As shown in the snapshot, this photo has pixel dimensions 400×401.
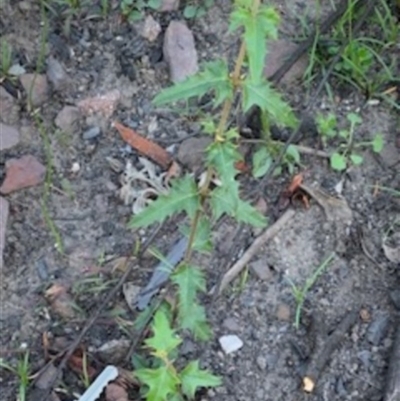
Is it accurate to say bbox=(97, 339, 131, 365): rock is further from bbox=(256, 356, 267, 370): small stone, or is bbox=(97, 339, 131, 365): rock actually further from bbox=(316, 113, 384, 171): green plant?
bbox=(316, 113, 384, 171): green plant

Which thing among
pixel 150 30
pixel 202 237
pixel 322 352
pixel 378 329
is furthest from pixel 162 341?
pixel 150 30

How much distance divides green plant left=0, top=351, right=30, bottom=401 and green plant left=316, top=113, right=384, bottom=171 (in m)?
0.88

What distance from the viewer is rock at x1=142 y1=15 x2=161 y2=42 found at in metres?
2.94

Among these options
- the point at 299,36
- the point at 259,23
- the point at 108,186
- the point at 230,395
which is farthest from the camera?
the point at 299,36

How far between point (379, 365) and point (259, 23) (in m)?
0.95

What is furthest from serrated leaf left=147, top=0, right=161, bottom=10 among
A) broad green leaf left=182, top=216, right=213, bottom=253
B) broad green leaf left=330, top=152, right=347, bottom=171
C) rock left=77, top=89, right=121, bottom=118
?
broad green leaf left=182, top=216, right=213, bottom=253

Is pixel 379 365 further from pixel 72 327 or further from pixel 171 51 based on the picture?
pixel 171 51

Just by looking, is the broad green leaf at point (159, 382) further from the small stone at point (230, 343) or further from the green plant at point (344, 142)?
the green plant at point (344, 142)

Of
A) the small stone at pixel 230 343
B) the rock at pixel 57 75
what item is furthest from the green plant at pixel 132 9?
the small stone at pixel 230 343

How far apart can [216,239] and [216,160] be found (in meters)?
0.62

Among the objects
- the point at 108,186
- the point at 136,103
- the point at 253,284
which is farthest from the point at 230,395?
the point at 136,103

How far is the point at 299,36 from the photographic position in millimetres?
2949

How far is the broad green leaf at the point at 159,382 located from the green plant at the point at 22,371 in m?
0.35

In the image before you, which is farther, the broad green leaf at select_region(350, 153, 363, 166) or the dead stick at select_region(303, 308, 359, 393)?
the broad green leaf at select_region(350, 153, 363, 166)
